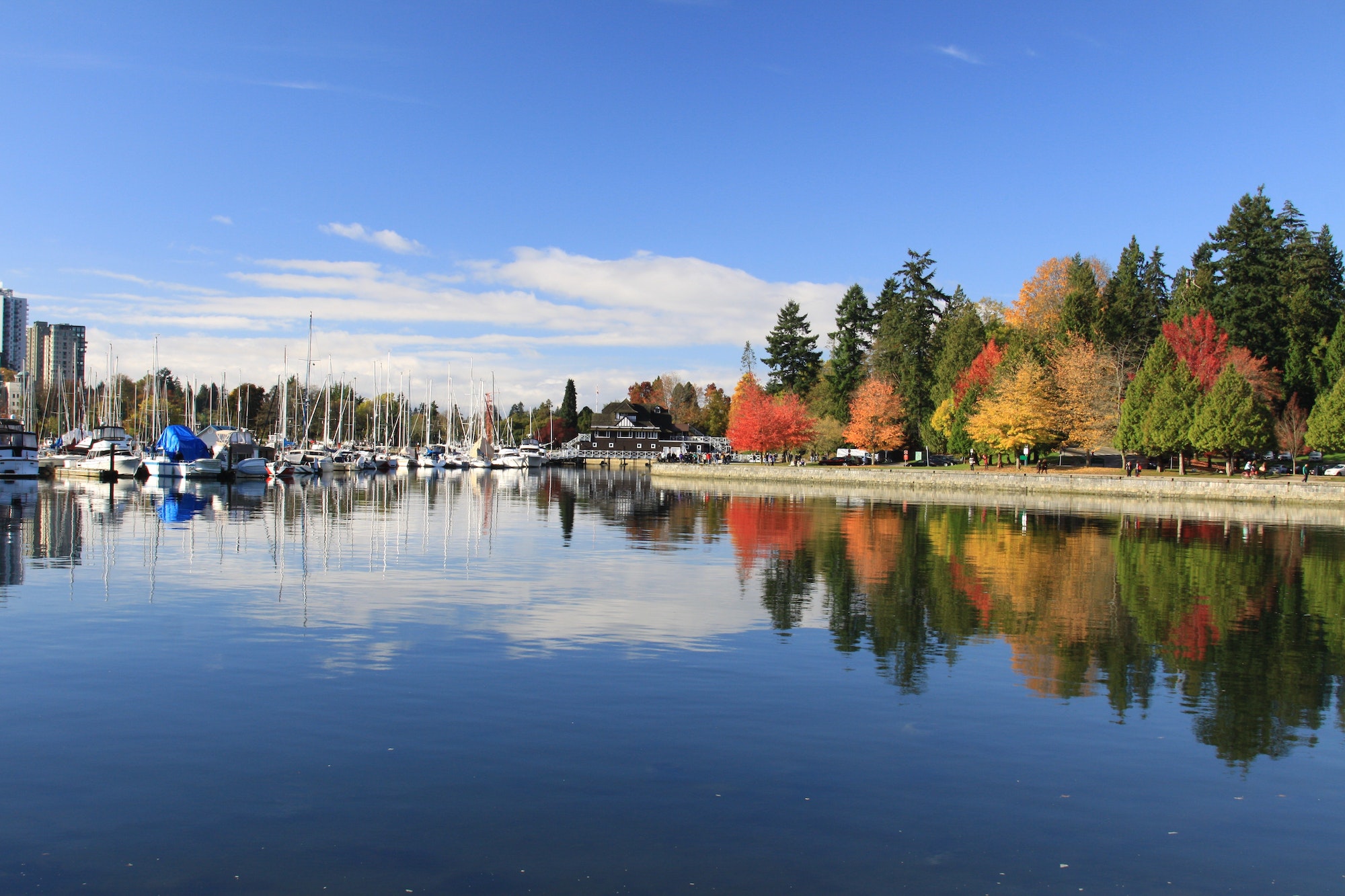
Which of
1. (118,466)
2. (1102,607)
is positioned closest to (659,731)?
(1102,607)

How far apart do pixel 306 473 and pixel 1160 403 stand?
66360 mm

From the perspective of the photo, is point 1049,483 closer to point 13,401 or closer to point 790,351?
point 790,351

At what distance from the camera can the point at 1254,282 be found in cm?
8138

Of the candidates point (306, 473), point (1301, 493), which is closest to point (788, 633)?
A: point (1301, 493)

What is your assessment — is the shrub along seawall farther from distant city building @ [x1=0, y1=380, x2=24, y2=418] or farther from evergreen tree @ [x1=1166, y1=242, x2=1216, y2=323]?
distant city building @ [x1=0, y1=380, x2=24, y2=418]

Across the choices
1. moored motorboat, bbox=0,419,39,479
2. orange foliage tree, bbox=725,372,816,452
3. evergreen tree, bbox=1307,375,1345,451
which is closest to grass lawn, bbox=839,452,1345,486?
evergreen tree, bbox=1307,375,1345,451

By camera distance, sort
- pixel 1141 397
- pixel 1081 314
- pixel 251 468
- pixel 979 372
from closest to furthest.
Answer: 1. pixel 1141 397
2. pixel 251 468
3. pixel 1081 314
4. pixel 979 372

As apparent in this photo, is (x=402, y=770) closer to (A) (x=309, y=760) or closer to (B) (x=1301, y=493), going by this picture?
(A) (x=309, y=760)

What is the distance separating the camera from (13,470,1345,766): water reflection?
13062mm

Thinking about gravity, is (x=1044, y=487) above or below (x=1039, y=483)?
below

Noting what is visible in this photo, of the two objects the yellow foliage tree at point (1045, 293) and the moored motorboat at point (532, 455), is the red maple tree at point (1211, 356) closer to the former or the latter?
the yellow foliage tree at point (1045, 293)

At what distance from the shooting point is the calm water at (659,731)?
22.4 ft

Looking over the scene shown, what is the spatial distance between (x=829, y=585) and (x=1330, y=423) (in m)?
58.9

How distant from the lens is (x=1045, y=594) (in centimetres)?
1986
